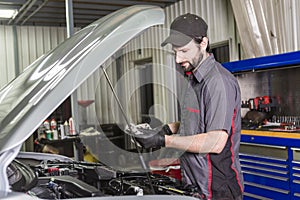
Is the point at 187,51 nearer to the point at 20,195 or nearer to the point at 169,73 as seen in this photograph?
the point at 169,73

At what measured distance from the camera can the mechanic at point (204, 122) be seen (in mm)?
1433

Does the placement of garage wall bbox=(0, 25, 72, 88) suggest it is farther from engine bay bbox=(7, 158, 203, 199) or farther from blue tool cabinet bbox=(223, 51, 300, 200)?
engine bay bbox=(7, 158, 203, 199)

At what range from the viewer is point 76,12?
6293 millimetres

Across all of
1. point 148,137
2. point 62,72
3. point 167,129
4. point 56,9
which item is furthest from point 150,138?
point 56,9

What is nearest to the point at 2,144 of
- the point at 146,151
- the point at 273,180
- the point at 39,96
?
the point at 39,96

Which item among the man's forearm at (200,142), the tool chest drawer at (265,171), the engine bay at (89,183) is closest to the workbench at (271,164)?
the tool chest drawer at (265,171)

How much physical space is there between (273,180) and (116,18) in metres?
2.52

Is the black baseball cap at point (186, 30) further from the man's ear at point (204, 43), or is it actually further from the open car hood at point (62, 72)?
the open car hood at point (62, 72)

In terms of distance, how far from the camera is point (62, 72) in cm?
83

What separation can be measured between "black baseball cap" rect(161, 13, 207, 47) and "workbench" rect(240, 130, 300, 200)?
162 cm

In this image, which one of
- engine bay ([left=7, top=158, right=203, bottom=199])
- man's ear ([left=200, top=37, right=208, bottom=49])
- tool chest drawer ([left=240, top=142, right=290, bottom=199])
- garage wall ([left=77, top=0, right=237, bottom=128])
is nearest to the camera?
engine bay ([left=7, top=158, right=203, bottom=199])

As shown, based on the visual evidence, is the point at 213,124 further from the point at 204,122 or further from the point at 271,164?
the point at 271,164

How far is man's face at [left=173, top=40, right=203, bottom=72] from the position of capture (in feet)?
4.82

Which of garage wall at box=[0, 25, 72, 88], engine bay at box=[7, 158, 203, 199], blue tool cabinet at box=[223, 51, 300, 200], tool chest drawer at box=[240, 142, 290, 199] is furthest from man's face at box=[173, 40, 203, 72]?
garage wall at box=[0, 25, 72, 88]
